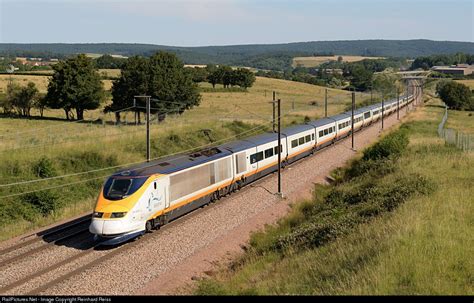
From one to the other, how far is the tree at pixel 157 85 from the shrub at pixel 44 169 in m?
30.7

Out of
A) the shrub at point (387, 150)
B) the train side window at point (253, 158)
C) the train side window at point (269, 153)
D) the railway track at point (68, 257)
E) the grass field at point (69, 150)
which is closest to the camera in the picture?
the railway track at point (68, 257)

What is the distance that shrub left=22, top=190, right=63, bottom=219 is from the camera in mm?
29156

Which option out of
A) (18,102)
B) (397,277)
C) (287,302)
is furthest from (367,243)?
(18,102)

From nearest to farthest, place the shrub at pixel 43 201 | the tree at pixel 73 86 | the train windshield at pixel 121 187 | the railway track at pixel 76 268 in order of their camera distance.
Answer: the railway track at pixel 76 268 < the train windshield at pixel 121 187 < the shrub at pixel 43 201 < the tree at pixel 73 86

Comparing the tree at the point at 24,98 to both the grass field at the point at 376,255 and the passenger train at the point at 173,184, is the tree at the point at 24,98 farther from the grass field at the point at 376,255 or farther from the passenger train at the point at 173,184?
the grass field at the point at 376,255

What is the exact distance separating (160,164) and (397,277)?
14.4 meters

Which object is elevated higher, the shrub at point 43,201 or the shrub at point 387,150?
the shrub at point 387,150

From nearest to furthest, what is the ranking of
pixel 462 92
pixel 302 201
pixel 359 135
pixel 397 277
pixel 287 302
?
1. pixel 287 302
2. pixel 397 277
3. pixel 302 201
4. pixel 359 135
5. pixel 462 92

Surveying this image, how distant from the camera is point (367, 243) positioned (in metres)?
16.8

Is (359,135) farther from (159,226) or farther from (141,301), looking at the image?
(141,301)

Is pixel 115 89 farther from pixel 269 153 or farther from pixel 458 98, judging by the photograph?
pixel 458 98

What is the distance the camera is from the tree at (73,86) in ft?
209

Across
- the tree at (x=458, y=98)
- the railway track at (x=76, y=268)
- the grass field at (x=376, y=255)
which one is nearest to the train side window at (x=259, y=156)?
the grass field at (x=376, y=255)

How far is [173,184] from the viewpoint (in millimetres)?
24688
